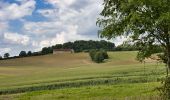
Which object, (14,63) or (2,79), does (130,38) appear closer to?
(2,79)

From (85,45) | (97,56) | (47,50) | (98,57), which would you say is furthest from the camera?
(85,45)

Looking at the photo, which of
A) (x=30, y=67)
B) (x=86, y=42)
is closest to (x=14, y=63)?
(x=30, y=67)

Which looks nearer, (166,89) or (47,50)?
(166,89)

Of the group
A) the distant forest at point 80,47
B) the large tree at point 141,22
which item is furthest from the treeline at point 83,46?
the large tree at point 141,22

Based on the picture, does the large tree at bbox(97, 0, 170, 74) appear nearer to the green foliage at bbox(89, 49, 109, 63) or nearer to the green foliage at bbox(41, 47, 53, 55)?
the green foliage at bbox(89, 49, 109, 63)

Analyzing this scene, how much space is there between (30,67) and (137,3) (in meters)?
101

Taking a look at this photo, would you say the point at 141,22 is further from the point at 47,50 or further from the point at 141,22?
the point at 47,50

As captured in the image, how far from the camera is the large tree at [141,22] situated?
25281 mm

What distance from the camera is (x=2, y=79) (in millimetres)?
104625

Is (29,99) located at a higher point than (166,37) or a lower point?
lower

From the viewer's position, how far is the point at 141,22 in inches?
1005

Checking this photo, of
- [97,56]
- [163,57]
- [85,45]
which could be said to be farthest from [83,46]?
[163,57]

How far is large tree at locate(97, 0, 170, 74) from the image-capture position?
82.9 feet

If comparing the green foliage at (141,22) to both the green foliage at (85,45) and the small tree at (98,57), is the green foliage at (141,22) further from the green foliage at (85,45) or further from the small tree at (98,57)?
the green foliage at (85,45)
